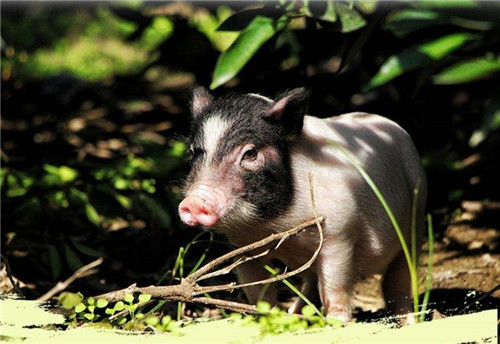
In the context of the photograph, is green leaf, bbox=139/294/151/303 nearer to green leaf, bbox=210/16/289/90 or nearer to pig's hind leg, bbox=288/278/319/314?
green leaf, bbox=210/16/289/90

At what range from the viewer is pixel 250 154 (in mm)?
3908

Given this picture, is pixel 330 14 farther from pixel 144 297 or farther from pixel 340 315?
pixel 144 297

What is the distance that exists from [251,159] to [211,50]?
2.64m

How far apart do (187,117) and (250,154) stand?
102 inches

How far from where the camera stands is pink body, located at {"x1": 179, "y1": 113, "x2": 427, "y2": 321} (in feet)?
12.6

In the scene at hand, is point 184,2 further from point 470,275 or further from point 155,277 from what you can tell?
point 470,275

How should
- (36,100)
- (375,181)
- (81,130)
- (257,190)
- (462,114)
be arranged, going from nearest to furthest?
(257,190) < (375,181) < (462,114) < (81,130) < (36,100)

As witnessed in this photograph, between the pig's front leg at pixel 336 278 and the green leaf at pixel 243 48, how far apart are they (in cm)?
107

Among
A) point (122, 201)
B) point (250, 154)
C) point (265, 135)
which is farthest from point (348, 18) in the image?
point (122, 201)

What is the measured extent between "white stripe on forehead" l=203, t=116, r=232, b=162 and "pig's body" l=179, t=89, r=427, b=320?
0.78 feet

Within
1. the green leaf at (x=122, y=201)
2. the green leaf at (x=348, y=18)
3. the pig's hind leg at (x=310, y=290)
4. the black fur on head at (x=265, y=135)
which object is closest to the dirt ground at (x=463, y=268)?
the pig's hind leg at (x=310, y=290)

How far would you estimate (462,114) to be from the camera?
7.46 m

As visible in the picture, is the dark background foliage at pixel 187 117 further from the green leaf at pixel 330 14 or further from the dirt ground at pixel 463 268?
the dirt ground at pixel 463 268

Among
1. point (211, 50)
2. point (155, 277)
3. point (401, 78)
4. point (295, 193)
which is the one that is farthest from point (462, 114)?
point (295, 193)
